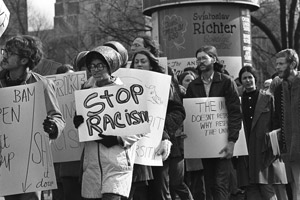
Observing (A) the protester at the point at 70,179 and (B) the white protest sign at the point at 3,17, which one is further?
(A) the protester at the point at 70,179

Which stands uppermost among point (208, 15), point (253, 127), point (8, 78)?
point (208, 15)

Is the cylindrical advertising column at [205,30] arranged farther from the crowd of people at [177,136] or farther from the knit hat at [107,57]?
the knit hat at [107,57]

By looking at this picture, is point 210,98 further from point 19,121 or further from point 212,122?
point 19,121

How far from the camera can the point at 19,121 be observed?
592 centimetres

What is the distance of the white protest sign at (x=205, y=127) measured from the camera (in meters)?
8.32

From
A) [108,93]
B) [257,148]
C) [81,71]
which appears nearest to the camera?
[108,93]

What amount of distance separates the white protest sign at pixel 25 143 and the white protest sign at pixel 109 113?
0.38 m

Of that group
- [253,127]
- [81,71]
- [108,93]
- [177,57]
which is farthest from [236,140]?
[177,57]

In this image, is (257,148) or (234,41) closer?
(257,148)

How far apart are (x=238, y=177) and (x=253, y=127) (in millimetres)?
681

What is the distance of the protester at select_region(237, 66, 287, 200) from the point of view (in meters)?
9.23

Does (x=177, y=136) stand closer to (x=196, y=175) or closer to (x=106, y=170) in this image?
(x=196, y=175)

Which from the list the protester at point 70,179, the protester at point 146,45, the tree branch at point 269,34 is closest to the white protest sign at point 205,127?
the protester at point 146,45

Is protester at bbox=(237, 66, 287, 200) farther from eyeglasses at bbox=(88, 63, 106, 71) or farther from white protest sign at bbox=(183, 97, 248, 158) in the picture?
eyeglasses at bbox=(88, 63, 106, 71)
